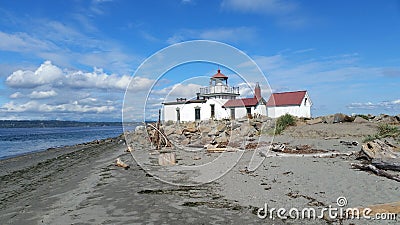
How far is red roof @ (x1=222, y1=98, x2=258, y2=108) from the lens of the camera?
127 feet

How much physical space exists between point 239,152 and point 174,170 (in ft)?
17.1

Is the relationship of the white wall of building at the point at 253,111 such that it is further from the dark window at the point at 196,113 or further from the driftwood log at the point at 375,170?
the driftwood log at the point at 375,170

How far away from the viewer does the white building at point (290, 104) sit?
3609 cm

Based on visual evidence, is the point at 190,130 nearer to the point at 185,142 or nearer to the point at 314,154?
the point at 185,142

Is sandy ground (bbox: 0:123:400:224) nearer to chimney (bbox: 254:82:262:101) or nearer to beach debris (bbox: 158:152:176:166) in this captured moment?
beach debris (bbox: 158:152:176:166)

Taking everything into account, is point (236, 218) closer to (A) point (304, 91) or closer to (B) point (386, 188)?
(B) point (386, 188)

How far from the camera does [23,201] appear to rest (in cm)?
917

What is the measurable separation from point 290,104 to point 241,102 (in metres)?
6.19

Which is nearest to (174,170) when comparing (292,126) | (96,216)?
(96,216)

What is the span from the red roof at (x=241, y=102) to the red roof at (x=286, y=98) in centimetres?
197

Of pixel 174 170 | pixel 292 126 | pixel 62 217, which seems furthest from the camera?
pixel 292 126

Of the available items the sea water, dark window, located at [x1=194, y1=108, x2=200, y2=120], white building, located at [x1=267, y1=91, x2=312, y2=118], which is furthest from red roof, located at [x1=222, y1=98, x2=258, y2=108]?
the sea water

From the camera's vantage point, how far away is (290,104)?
36.4m

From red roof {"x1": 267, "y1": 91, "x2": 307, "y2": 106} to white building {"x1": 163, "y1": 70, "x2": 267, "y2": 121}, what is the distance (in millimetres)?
1179
